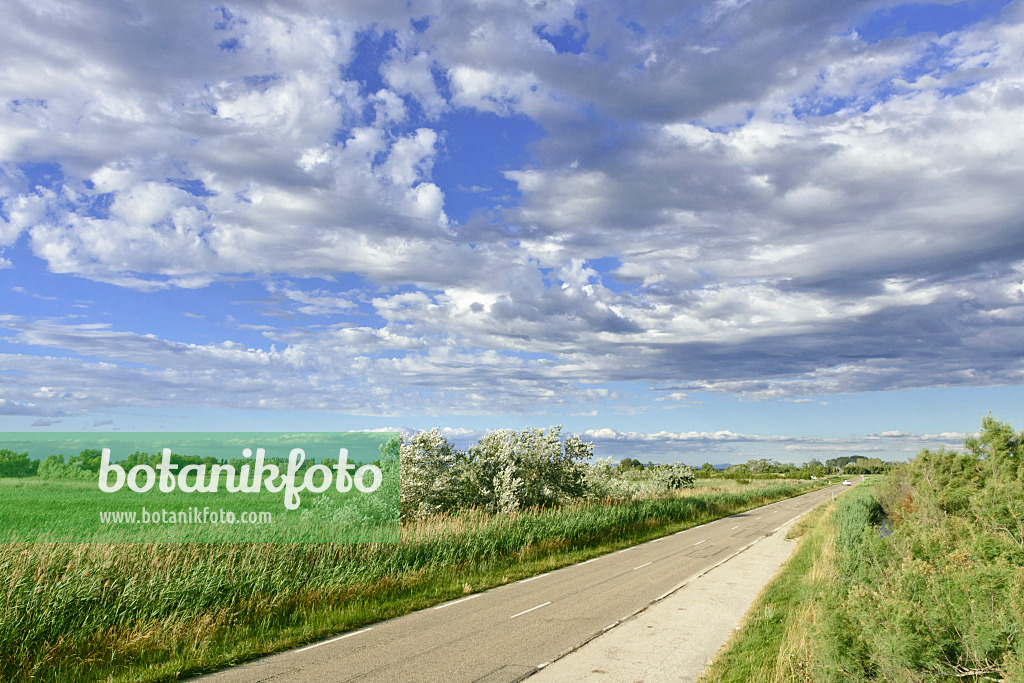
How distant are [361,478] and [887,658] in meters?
23.4

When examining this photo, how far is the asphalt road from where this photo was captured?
9.62 meters

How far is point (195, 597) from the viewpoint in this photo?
39.4 ft

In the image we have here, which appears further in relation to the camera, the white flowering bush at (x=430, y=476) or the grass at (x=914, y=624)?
the white flowering bush at (x=430, y=476)

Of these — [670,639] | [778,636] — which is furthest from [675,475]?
[670,639]

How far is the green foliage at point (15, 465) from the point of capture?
56.8m

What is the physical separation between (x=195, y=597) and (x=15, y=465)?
6308 cm

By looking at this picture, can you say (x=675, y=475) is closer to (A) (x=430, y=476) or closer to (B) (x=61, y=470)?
(A) (x=430, y=476)

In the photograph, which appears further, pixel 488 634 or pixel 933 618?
pixel 488 634

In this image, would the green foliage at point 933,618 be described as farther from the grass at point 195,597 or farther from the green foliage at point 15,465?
the green foliage at point 15,465

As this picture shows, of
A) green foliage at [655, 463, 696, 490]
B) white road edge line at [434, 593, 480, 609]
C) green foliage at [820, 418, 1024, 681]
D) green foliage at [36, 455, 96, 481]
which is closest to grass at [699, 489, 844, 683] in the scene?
green foliage at [820, 418, 1024, 681]

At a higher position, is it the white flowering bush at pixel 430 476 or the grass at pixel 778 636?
the white flowering bush at pixel 430 476

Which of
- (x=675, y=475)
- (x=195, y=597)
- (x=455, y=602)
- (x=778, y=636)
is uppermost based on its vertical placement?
(x=195, y=597)

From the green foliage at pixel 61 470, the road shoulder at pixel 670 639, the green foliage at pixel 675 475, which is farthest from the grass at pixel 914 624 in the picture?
the green foliage at pixel 61 470

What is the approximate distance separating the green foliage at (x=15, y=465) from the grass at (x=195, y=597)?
192 feet
